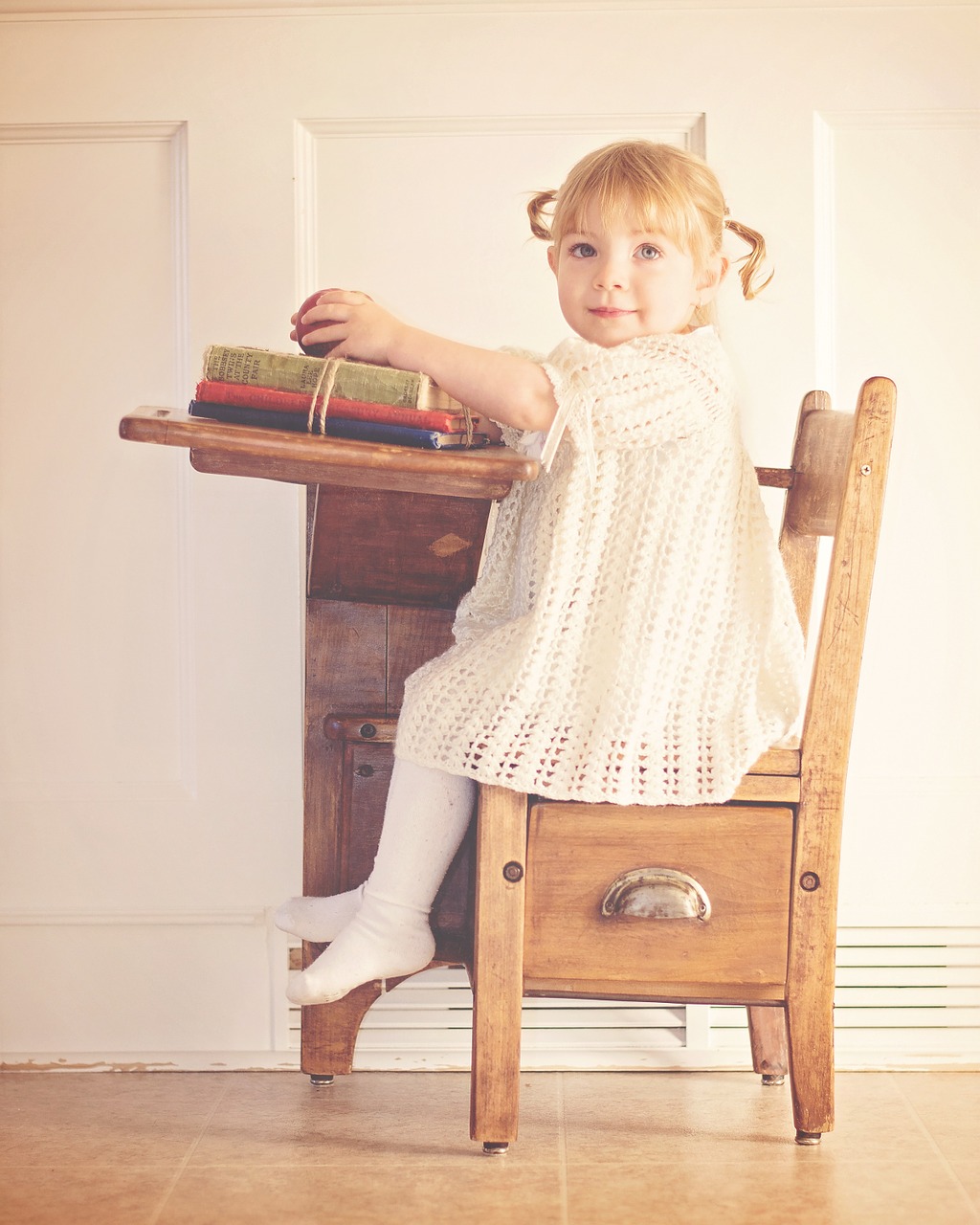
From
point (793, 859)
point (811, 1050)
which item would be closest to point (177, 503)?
point (793, 859)

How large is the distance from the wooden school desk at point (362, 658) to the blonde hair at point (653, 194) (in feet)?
1.04

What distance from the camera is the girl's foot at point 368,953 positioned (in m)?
1.16

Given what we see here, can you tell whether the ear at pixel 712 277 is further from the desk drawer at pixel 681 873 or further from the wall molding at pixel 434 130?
the desk drawer at pixel 681 873

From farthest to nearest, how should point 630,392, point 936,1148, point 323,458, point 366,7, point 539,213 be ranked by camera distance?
point 366,7 < point 539,213 < point 936,1148 < point 630,392 < point 323,458

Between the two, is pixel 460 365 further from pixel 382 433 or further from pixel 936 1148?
pixel 936 1148

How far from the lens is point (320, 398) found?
40.1 inches

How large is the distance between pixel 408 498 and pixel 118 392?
1.57 feet

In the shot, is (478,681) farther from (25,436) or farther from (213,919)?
(25,436)

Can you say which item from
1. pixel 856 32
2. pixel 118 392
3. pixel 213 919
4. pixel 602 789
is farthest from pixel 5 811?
pixel 856 32

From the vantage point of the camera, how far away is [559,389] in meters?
1.11

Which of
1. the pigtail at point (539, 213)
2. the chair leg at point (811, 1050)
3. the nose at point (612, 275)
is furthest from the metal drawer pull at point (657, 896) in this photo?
the pigtail at point (539, 213)

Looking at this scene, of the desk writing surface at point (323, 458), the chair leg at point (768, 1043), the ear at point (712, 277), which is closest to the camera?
the desk writing surface at point (323, 458)

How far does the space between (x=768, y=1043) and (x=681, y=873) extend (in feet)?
1.32

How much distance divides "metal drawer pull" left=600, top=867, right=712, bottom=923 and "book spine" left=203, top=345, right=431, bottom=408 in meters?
0.48
